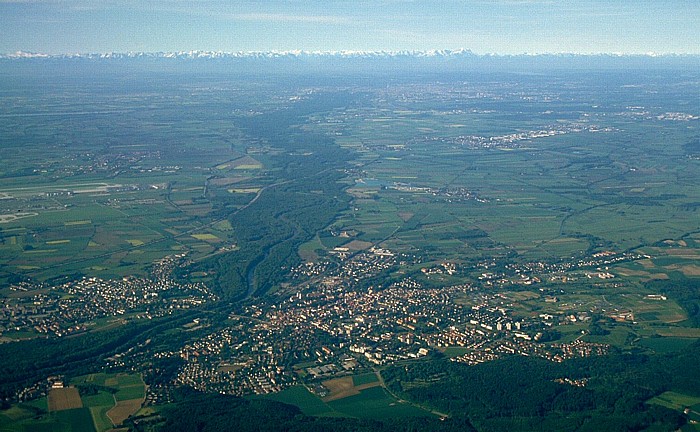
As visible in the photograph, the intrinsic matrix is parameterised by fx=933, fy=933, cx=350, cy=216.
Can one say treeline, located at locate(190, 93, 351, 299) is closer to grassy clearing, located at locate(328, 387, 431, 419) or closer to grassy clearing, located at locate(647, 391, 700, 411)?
grassy clearing, located at locate(328, 387, 431, 419)

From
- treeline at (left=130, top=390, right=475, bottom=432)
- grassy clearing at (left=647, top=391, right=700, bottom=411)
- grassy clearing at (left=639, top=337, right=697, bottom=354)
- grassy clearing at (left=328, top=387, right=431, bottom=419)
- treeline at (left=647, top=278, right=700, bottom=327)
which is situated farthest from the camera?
treeline at (left=647, top=278, right=700, bottom=327)

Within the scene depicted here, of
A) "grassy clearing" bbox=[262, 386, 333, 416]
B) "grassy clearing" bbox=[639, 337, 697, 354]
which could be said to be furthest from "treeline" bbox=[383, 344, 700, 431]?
"grassy clearing" bbox=[262, 386, 333, 416]

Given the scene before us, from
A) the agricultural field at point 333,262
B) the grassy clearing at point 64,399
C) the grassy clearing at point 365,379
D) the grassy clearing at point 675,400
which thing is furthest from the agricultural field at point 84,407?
the grassy clearing at point 675,400

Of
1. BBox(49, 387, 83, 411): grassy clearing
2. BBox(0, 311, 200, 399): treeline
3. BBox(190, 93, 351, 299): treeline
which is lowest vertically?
BBox(190, 93, 351, 299): treeline

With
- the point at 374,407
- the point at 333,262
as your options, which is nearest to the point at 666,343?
the point at 374,407

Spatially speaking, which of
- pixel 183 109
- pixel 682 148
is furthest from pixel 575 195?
pixel 183 109

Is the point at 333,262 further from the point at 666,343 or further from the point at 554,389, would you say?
the point at 554,389

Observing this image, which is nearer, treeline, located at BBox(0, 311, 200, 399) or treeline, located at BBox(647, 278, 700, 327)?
treeline, located at BBox(0, 311, 200, 399)
